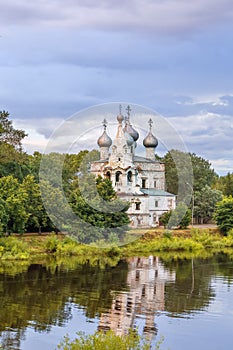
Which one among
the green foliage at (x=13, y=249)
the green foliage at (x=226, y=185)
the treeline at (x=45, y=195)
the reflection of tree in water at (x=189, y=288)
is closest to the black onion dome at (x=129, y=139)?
the treeline at (x=45, y=195)

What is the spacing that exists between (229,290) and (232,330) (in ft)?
19.3

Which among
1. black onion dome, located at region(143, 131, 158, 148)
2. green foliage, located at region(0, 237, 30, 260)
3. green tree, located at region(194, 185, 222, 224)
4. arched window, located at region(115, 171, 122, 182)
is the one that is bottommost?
green foliage, located at region(0, 237, 30, 260)

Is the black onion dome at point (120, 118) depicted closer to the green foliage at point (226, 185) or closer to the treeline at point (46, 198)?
the treeline at point (46, 198)

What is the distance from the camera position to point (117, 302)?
1905 centimetres

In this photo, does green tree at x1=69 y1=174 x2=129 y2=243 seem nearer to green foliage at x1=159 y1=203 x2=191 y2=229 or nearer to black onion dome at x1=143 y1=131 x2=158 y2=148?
green foliage at x1=159 y1=203 x2=191 y2=229

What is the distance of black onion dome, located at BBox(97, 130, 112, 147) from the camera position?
42.8 m

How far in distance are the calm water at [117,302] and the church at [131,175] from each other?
11804mm

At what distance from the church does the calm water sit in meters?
11.8

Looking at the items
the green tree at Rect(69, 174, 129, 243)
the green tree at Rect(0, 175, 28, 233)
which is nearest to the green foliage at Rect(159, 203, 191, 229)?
the green tree at Rect(69, 174, 129, 243)

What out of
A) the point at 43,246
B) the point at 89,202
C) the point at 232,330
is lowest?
the point at 232,330

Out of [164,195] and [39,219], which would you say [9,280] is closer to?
[39,219]

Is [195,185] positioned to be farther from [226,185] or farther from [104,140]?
[104,140]

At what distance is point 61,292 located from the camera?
67.7ft

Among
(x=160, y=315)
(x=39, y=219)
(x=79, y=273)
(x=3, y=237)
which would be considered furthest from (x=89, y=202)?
(x=160, y=315)
